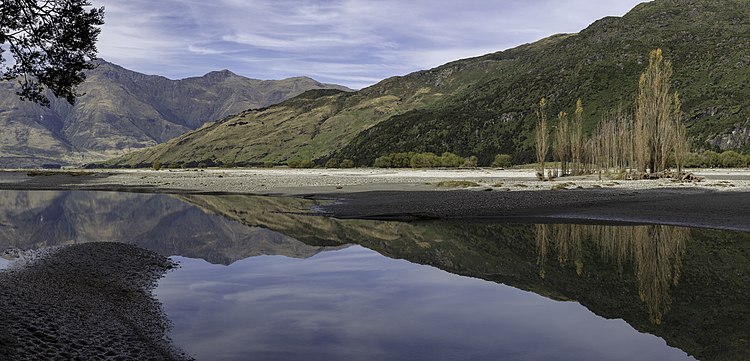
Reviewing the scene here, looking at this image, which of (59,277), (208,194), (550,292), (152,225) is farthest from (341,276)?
(208,194)

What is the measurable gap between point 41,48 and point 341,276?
11.5 metres

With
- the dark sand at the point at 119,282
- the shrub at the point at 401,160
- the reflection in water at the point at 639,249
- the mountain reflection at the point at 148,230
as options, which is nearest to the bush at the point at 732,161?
the shrub at the point at 401,160

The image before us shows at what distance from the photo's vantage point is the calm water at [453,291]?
36.3 ft

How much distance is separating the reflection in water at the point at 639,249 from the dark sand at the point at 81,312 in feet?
38.0

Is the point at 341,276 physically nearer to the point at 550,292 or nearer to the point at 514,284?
the point at 514,284

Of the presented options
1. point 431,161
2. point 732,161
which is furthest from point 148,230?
point 732,161

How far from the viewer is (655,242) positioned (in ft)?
78.5

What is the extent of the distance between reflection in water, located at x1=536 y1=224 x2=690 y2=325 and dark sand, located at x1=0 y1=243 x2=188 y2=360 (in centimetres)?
1157

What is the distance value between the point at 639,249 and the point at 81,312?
20219 millimetres

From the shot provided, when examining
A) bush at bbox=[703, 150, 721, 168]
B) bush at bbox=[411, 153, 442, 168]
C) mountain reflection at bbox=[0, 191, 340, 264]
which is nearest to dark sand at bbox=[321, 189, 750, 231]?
mountain reflection at bbox=[0, 191, 340, 264]

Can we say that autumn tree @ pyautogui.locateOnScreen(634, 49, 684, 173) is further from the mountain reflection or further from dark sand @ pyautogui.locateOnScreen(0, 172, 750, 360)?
the mountain reflection

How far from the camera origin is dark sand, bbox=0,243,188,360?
9750 mm

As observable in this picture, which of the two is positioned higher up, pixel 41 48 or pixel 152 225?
pixel 41 48

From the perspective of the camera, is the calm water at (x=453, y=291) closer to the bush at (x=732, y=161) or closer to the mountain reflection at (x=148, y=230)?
the mountain reflection at (x=148, y=230)
